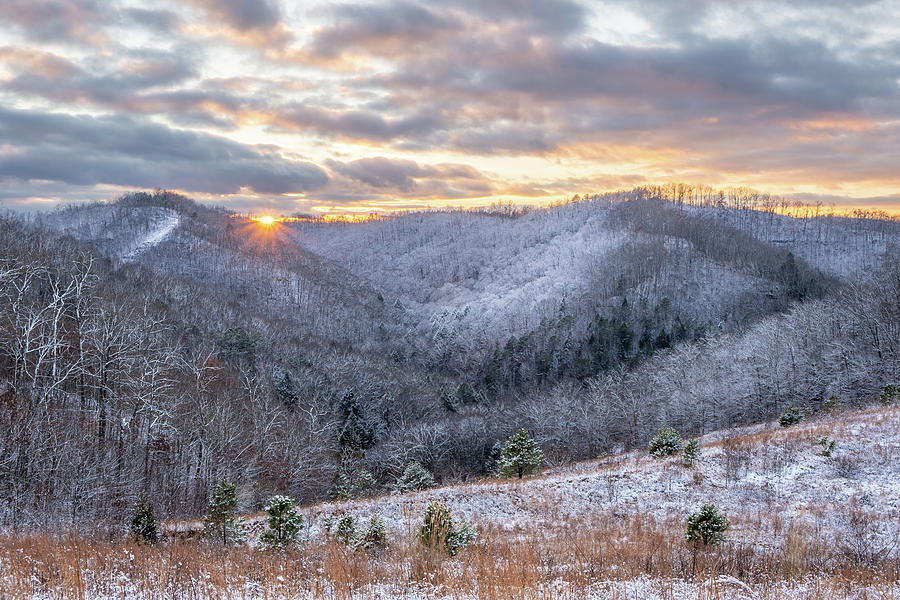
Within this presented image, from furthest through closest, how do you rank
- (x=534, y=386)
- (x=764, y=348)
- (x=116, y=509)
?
(x=534, y=386) < (x=764, y=348) < (x=116, y=509)

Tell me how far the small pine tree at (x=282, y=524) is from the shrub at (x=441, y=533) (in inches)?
155

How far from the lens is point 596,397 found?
74.8 m

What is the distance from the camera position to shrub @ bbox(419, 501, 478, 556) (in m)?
9.73

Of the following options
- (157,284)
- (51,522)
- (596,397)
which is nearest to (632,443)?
(596,397)

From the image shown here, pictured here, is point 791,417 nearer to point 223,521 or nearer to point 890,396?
point 890,396

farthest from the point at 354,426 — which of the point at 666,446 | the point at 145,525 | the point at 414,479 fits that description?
the point at 145,525

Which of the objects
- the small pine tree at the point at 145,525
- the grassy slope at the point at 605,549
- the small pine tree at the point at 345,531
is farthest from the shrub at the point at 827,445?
the small pine tree at the point at 145,525

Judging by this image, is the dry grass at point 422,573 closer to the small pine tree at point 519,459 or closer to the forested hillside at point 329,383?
the forested hillside at point 329,383

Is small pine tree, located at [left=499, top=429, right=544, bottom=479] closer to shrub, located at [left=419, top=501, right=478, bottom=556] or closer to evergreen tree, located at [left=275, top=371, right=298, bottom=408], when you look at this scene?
shrub, located at [left=419, top=501, right=478, bottom=556]

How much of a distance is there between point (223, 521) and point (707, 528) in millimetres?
11805

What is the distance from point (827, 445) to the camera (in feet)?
67.7

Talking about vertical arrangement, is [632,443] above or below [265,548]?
below

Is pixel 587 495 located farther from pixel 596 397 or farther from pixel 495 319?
pixel 495 319

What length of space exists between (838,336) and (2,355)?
80.2 m
